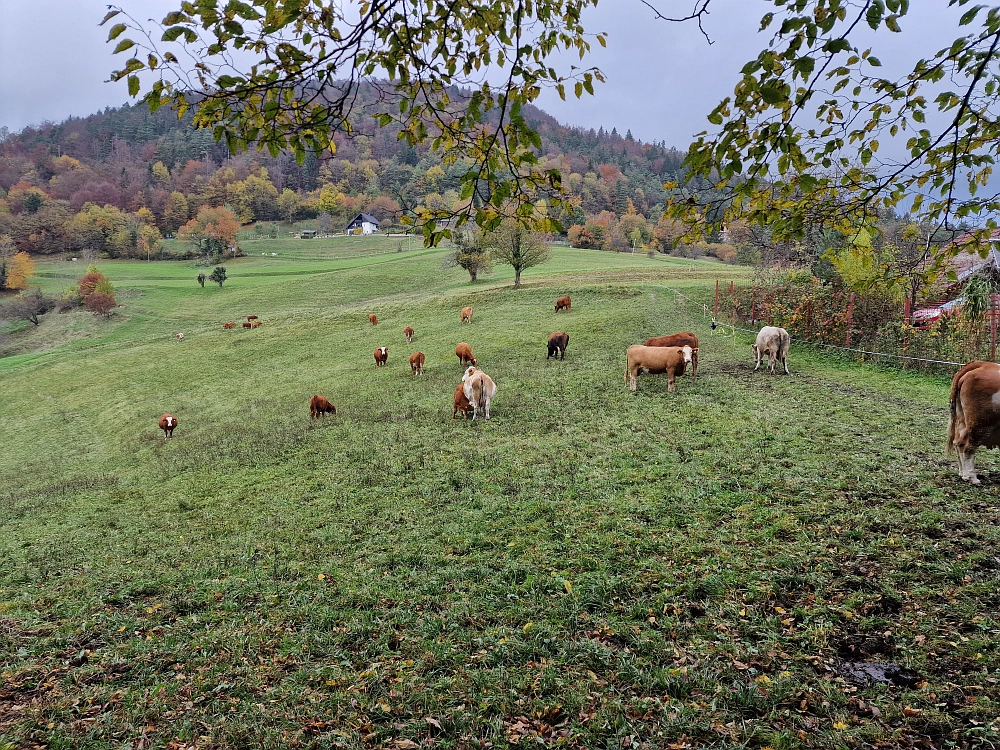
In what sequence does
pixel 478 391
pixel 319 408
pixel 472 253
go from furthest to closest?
1. pixel 472 253
2. pixel 319 408
3. pixel 478 391

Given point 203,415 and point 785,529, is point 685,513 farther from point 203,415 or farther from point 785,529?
point 203,415

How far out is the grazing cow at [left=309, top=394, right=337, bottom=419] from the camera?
16141 mm

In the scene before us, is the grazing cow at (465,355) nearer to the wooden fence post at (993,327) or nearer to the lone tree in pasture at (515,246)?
the wooden fence post at (993,327)

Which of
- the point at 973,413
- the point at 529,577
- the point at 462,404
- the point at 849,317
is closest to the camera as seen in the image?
the point at 529,577

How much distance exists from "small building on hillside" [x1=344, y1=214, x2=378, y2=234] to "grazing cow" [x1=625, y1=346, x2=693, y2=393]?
330ft

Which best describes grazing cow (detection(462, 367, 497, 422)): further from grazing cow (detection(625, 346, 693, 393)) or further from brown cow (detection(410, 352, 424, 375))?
brown cow (detection(410, 352, 424, 375))

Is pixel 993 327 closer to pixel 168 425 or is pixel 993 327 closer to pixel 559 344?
pixel 559 344

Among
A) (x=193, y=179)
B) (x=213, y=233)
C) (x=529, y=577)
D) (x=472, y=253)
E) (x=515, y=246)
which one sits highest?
(x=193, y=179)

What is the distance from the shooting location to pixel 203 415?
19.3 metres

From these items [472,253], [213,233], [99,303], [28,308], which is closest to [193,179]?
[213,233]

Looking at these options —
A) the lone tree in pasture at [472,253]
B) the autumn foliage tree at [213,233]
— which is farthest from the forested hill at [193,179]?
the lone tree in pasture at [472,253]

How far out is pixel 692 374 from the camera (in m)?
15.1

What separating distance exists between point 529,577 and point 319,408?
11840mm

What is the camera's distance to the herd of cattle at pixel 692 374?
6.69m
